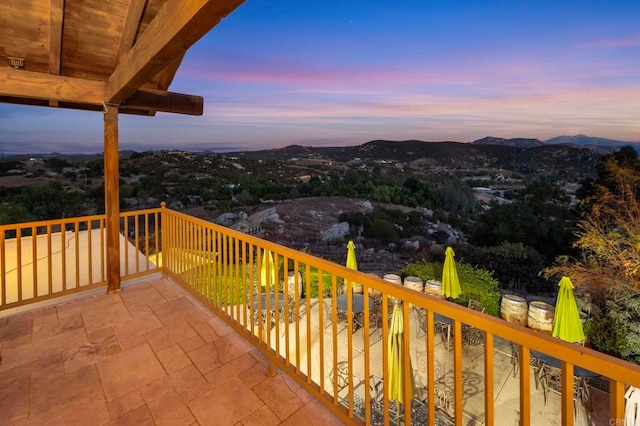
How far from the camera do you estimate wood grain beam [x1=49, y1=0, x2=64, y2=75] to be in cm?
228

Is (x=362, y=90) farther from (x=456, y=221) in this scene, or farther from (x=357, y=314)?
(x=357, y=314)

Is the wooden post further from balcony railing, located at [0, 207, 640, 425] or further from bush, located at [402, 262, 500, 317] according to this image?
bush, located at [402, 262, 500, 317]

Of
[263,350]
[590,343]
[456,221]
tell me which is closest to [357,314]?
[263,350]

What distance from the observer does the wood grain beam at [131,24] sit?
223 cm

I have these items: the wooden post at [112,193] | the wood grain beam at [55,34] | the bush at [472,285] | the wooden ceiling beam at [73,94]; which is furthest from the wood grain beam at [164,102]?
the bush at [472,285]

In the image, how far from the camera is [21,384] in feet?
7.06

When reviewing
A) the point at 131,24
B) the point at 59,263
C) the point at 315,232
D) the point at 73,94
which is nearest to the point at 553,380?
the point at 131,24

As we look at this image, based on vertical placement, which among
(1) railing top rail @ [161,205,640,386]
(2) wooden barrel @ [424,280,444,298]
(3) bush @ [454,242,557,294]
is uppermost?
(1) railing top rail @ [161,205,640,386]

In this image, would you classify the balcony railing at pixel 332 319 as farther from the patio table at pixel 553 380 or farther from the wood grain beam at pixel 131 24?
the wood grain beam at pixel 131 24

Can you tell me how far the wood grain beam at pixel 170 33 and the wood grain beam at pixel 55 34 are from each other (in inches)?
18.1

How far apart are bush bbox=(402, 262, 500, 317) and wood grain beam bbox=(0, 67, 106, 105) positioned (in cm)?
857

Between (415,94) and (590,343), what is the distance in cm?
2122

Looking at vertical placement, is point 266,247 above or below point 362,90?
below

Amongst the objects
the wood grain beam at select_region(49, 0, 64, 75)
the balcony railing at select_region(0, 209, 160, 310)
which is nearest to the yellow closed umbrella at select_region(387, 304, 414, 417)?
the balcony railing at select_region(0, 209, 160, 310)
